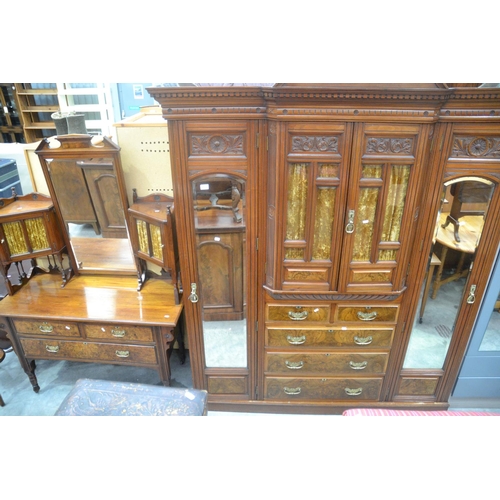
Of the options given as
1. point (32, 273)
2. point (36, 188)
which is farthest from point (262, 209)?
point (32, 273)

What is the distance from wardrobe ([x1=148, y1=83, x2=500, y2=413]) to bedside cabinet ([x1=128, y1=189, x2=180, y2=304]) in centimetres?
25

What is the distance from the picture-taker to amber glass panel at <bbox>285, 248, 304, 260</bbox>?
168 centimetres

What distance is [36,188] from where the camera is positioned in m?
2.20

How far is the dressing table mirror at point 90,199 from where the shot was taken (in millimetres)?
1952

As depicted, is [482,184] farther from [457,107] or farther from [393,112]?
[393,112]

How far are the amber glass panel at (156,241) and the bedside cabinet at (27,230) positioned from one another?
0.63 m

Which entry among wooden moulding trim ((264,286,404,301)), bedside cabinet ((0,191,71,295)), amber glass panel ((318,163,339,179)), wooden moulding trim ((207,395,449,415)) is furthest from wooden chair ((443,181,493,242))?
bedside cabinet ((0,191,71,295))

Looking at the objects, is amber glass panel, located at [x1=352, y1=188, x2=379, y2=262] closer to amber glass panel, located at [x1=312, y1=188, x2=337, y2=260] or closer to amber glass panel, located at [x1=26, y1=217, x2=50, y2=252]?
amber glass panel, located at [x1=312, y1=188, x2=337, y2=260]

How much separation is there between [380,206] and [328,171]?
0.29 meters

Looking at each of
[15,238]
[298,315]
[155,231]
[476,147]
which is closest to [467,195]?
[476,147]

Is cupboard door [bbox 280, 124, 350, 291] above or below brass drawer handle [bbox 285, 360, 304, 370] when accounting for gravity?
above

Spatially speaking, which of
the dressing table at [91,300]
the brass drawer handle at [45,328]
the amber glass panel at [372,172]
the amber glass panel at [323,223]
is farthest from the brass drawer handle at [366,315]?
the brass drawer handle at [45,328]

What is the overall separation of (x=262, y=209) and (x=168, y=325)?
82 cm

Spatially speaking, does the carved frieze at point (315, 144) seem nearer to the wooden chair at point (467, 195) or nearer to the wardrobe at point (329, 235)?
the wardrobe at point (329, 235)
